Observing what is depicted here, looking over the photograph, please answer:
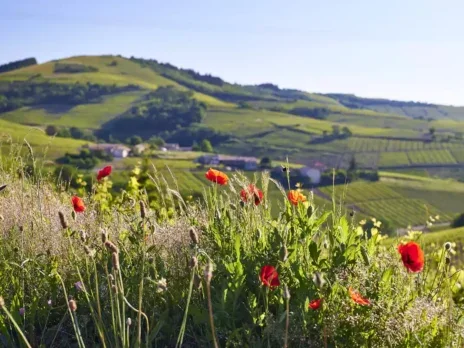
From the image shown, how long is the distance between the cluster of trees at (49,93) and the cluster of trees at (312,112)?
225 ft

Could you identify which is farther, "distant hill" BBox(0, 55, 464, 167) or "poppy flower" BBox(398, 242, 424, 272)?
"distant hill" BBox(0, 55, 464, 167)

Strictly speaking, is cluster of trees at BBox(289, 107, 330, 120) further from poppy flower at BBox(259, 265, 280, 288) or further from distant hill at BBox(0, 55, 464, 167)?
poppy flower at BBox(259, 265, 280, 288)

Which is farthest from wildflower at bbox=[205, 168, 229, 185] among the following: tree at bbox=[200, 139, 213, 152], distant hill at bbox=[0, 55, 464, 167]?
tree at bbox=[200, 139, 213, 152]

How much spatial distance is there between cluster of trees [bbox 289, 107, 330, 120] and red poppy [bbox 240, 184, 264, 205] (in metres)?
182

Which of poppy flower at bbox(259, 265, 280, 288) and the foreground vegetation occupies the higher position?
poppy flower at bbox(259, 265, 280, 288)

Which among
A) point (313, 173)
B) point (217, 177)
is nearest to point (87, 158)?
point (313, 173)

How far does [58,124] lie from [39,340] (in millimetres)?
156363

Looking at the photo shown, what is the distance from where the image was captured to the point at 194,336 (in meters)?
3.00

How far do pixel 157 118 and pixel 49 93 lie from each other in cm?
3922

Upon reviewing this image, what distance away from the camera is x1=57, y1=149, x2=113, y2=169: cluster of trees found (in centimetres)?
8362

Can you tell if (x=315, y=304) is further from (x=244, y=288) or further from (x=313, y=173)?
(x=313, y=173)

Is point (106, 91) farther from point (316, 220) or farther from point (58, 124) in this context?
point (316, 220)

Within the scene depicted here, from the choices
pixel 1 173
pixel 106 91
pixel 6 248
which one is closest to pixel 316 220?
pixel 6 248

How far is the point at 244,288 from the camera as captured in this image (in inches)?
120
